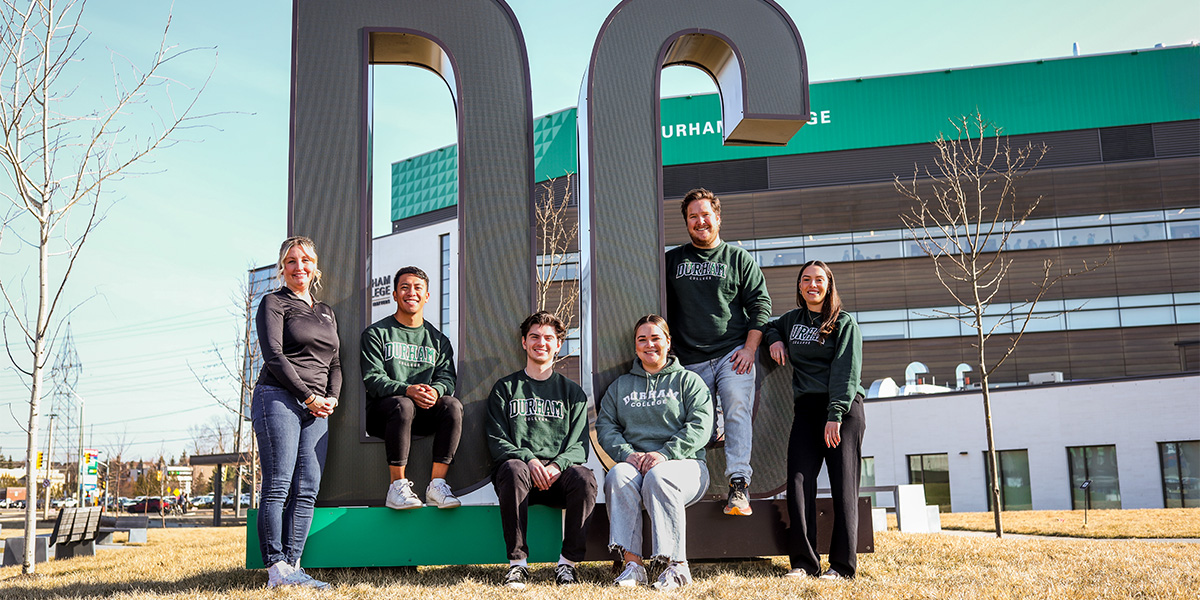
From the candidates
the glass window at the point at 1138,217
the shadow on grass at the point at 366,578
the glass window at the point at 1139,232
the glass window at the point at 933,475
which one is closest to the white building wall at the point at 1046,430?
the glass window at the point at 933,475

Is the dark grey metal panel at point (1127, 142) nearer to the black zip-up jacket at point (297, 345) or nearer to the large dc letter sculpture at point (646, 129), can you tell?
the large dc letter sculpture at point (646, 129)

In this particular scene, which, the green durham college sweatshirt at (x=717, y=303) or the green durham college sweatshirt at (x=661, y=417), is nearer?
the green durham college sweatshirt at (x=661, y=417)

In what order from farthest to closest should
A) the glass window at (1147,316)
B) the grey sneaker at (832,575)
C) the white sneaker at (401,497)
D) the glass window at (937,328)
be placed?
the glass window at (937,328) < the glass window at (1147,316) < the white sneaker at (401,497) < the grey sneaker at (832,575)

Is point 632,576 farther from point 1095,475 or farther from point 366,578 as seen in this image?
point 1095,475

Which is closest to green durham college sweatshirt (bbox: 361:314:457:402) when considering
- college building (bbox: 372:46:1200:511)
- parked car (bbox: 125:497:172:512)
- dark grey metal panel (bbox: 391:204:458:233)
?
college building (bbox: 372:46:1200:511)

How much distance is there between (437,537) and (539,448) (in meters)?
0.86

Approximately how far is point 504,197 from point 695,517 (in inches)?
101

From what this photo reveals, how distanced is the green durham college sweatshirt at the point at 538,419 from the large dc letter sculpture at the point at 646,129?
434 millimetres

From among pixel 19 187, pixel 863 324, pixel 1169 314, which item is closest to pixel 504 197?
pixel 19 187

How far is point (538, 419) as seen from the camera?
5.31m

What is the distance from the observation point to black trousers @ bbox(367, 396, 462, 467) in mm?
5176

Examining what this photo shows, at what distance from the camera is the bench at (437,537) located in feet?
17.0

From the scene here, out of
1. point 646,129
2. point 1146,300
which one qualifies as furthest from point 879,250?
point 646,129

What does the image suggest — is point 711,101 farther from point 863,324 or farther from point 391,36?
point 391,36
